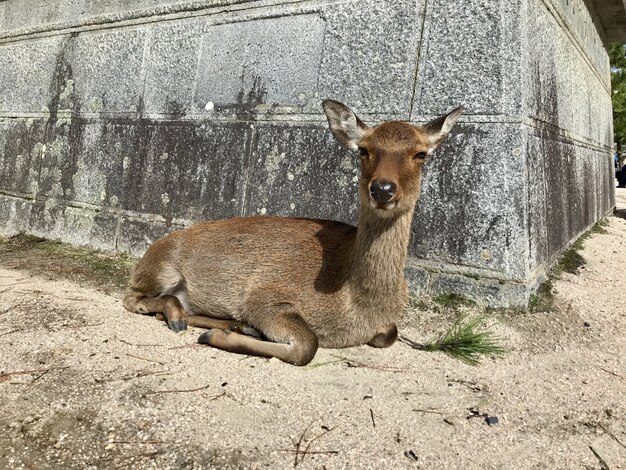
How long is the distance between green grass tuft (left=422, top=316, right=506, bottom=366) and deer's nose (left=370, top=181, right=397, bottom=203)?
114 cm

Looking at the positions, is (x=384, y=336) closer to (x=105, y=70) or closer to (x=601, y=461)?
(x=601, y=461)

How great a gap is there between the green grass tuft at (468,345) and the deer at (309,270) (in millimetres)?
326

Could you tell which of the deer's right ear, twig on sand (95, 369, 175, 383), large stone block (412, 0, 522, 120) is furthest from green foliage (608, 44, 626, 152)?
twig on sand (95, 369, 175, 383)

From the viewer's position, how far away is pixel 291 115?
15.4 feet

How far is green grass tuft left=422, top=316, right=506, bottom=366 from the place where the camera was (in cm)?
322

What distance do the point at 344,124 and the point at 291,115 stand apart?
1474 mm

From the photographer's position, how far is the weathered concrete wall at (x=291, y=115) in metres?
3.88

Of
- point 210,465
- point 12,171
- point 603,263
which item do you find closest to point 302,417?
point 210,465

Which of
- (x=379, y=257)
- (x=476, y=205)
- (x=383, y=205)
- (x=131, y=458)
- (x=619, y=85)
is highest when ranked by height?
(x=619, y=85)

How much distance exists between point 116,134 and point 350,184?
3.06 meters

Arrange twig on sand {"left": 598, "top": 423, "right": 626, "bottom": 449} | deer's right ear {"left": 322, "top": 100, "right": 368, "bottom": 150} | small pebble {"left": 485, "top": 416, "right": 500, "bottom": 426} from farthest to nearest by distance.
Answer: deer's right ear {"left": 322, "top": 100, "right": 368, "bottom": 150}, small pebble {"left": 485, "top": 416, "right": 500, "bottom": 426}, twig on sand {"left": 598, "top": 423, "right": 626, "bottom": 449}

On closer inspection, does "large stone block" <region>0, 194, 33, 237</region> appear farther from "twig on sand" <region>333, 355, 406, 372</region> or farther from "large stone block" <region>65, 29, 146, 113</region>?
"twig on sand" <region>333, 355, 406, 372</region>

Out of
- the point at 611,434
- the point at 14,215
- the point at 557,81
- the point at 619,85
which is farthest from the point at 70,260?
the point at 619,85

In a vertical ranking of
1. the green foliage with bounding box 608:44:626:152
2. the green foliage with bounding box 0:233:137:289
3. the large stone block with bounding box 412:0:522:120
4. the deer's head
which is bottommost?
the green foliage with bounding box 0:233:137:289
